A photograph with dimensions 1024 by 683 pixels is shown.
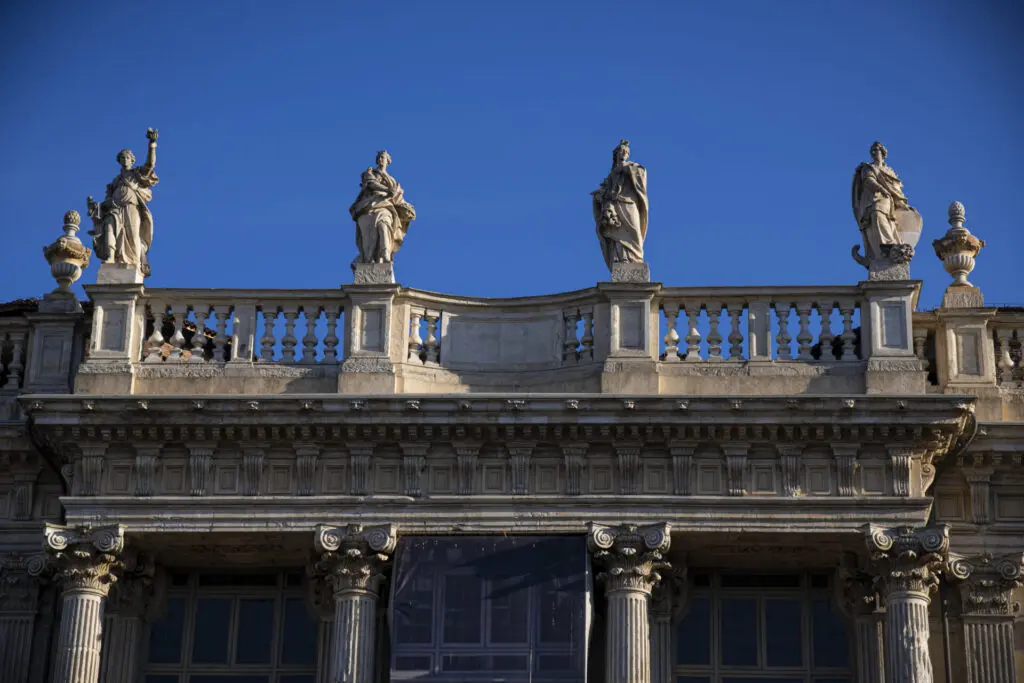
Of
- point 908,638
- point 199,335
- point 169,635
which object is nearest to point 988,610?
point 908,638

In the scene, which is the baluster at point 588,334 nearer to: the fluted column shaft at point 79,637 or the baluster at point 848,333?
the baluster at point 848,333

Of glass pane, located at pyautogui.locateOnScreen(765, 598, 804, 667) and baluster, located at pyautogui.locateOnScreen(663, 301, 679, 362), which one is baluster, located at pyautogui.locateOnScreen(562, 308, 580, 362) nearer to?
baluster, located at pyautogui.locateOnScreen(663, 301, 679, 362)

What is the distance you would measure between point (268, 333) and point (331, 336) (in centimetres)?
79

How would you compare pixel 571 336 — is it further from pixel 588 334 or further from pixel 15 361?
pixel 15 361

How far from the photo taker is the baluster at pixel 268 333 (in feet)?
93.3

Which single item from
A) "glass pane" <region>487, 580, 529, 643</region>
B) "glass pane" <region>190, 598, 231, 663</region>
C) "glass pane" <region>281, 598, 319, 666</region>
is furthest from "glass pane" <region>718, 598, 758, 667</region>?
"glass pane" <region>190, 598, 231, 663</region>

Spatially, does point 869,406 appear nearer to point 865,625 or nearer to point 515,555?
point 865,625

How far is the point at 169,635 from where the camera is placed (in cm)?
2827

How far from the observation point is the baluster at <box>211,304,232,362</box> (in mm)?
28516

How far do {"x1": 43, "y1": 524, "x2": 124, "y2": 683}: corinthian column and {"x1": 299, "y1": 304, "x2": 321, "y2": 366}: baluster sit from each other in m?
3.09

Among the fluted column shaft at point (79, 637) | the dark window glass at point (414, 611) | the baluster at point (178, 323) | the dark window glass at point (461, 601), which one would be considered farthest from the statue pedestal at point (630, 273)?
the fluted column shaft at point (79, 637)

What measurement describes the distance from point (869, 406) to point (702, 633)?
134 inches

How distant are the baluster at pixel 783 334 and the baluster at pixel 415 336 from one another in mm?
4254

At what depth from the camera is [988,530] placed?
27703 mm
